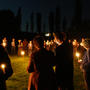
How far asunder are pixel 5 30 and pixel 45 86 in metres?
47.9

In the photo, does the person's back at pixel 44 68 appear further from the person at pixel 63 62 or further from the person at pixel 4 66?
the person at pixel 4 66

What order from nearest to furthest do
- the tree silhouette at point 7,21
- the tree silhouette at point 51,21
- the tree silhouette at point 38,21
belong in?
the tree silhouette at point 7,21 → the tree silhouette at point 51,21 → the tree silhouette at point 38,21

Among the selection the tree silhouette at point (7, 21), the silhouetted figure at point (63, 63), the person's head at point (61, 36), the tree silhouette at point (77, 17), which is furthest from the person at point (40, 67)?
the tree silhouette at point (77, 17)

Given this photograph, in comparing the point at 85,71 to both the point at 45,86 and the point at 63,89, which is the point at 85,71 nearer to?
the point at 63,89

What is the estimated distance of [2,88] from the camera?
286 cm

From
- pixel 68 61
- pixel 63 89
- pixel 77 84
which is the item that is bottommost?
pixel 77 84

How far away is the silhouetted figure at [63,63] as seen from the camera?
3.55 meters

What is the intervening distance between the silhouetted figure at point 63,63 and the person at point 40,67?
0.29 meters

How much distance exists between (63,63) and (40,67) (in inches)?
26.1

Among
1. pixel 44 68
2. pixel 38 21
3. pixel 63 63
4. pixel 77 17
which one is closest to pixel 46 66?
pixel 44 68

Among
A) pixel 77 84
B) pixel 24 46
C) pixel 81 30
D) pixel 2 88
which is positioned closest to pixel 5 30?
pixel 81 30

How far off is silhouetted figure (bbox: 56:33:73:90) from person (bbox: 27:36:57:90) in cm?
29

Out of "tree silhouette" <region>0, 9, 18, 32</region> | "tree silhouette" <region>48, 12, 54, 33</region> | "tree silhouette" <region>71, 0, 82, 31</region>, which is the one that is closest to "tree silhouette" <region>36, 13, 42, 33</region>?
"tree silhouette" <region>48, 12, 54, 33</region>

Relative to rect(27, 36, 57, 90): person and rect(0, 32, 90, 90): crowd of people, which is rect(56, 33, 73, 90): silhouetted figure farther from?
rect(27, 36, 57, 90): person
